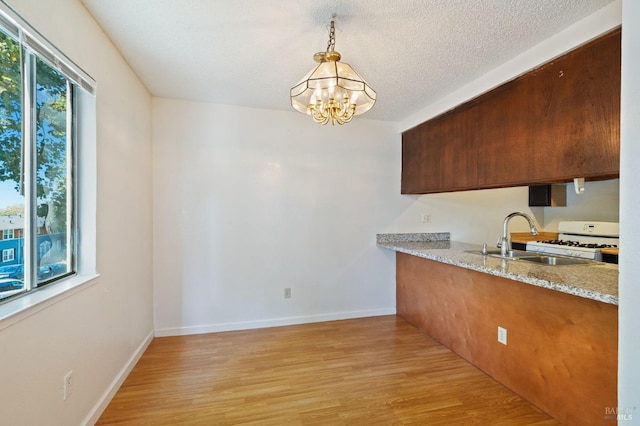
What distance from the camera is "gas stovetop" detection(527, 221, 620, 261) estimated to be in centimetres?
290

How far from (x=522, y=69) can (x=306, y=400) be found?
2.77 metres

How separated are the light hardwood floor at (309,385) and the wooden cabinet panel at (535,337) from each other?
0.14 m

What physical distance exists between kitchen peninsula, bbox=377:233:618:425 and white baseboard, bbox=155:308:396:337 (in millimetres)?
796

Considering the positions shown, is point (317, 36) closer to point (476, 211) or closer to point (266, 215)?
point (266, 215)

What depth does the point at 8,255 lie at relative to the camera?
1.24m

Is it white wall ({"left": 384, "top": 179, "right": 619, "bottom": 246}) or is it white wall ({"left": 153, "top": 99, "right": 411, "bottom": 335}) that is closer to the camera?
white wall ({"left": 153, "top": 99, "right": 411, "bottom": 335})

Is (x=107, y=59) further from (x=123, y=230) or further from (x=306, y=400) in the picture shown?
(x=306, y=400)

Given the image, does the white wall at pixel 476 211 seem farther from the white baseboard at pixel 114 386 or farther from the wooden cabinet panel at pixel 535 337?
the white baseboard at pixel 114 386

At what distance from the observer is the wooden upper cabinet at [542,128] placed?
1.57m

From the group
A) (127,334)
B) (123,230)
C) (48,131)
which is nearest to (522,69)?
(48,131)

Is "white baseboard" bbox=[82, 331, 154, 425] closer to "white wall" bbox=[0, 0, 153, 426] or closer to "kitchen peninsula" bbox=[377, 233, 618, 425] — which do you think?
"white wall" bbox=[0, 0, 153, 426]

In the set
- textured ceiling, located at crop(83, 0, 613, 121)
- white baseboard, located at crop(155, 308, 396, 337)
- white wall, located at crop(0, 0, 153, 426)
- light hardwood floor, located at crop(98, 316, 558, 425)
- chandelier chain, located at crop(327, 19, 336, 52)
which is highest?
textured ceiling, located at crop(83, 0, 613, 121)

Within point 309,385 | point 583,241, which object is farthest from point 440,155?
point 309,385

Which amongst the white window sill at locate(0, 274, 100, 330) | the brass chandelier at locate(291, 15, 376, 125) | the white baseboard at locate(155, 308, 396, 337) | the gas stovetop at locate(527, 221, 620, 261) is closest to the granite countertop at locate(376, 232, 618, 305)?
the gas stovetop at locate(527, 221, 620, 261)
